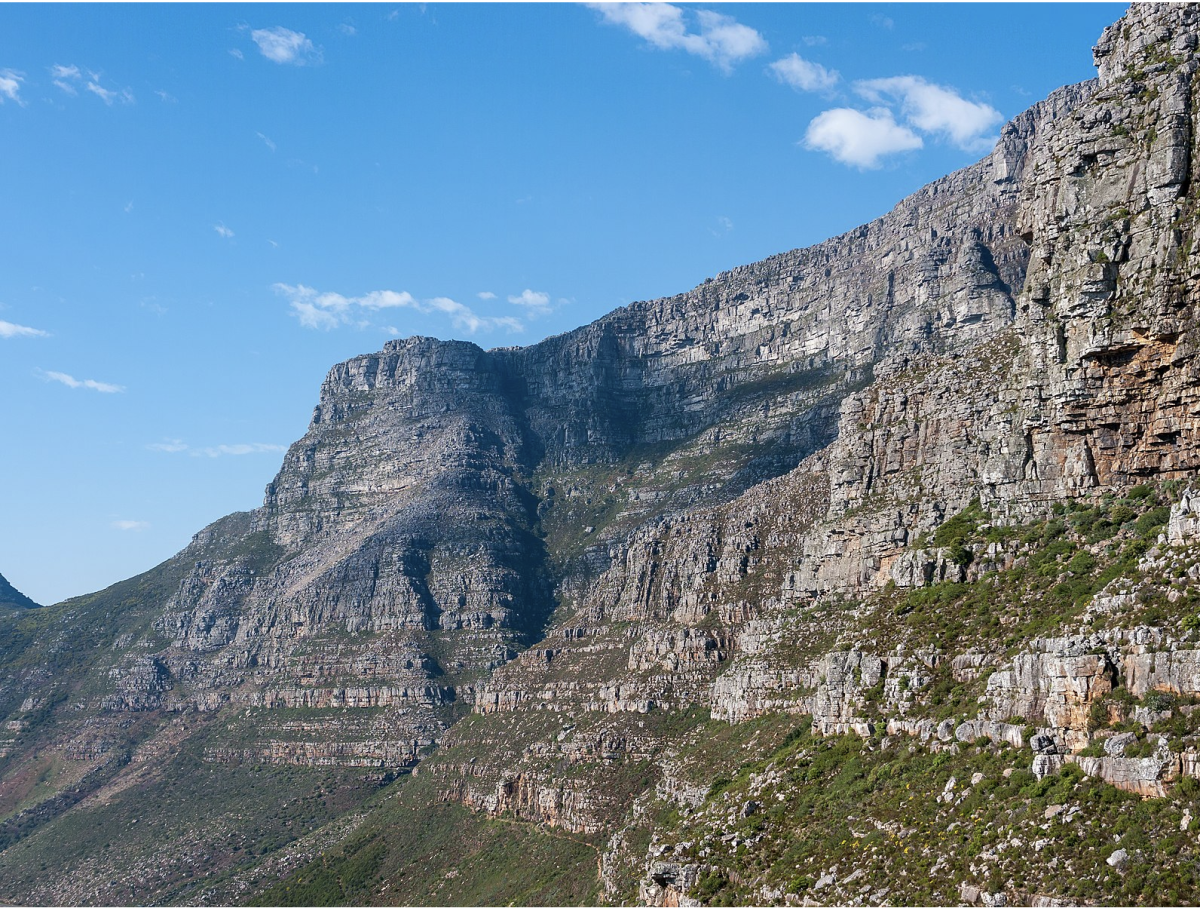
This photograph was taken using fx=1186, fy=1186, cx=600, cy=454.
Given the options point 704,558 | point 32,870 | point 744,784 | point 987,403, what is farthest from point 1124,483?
point 32,870

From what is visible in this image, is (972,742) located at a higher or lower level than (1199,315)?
lower

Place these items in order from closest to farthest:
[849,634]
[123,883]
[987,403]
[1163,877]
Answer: [1163,877] → [849,634] → [987,403] → [123,883]

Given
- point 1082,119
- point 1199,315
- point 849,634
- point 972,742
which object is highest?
point 1082,119

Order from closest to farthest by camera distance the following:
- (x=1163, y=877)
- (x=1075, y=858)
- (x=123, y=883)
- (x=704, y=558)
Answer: (x=1163, y=877) < (x=1075, y=858) < (x=704, y=558) < (x=123, y=883)

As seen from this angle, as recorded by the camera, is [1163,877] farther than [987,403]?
No

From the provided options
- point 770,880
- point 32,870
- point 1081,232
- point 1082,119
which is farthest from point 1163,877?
point 32,870

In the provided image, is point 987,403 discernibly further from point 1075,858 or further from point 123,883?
point 123,883

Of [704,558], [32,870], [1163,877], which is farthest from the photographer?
[32,870]

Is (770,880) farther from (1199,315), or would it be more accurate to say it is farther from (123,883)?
(123,883)

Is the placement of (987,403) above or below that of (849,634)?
above
